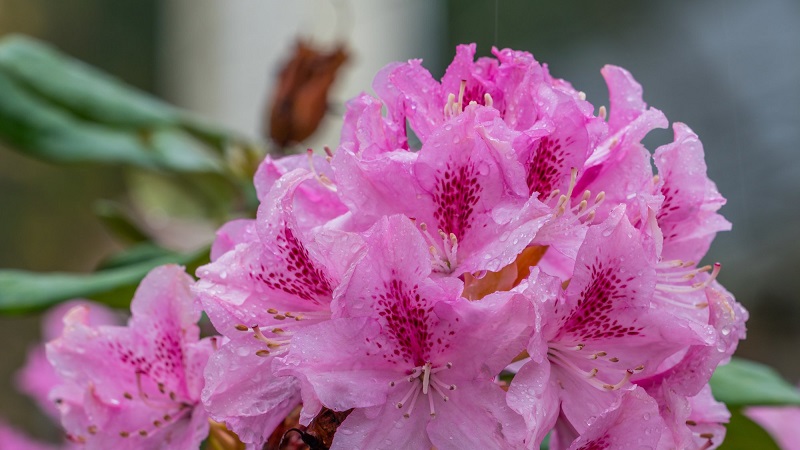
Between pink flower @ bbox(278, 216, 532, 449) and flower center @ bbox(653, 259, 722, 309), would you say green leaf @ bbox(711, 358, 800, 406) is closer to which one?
flower center @ bbox(653, 259, 722, 309)

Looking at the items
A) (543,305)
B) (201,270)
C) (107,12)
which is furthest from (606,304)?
(107,12)

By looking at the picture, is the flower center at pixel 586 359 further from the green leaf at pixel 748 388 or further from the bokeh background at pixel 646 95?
the bokeh background at pixel 646 95

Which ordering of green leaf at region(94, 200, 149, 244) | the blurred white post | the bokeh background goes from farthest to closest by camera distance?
1. the blurred white post
2. the bokeh background
3. green leaf at region(94, 200, 149, 244)

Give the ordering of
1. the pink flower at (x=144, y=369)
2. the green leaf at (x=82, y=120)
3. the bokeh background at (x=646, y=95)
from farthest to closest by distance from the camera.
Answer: the bokeh background at (x=646, y=95)
the green leaf at (x=82, y=120)
the pink flower at (x=144, y=369)

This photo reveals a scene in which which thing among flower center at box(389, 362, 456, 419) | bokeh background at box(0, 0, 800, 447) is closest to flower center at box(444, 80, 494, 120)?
flower center at box(389, 362, 456, 419)

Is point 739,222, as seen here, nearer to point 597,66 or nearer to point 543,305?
point 597,66

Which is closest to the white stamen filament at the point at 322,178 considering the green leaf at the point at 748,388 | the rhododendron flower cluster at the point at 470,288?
the rhododendron flower cluster at the point at 470,288
